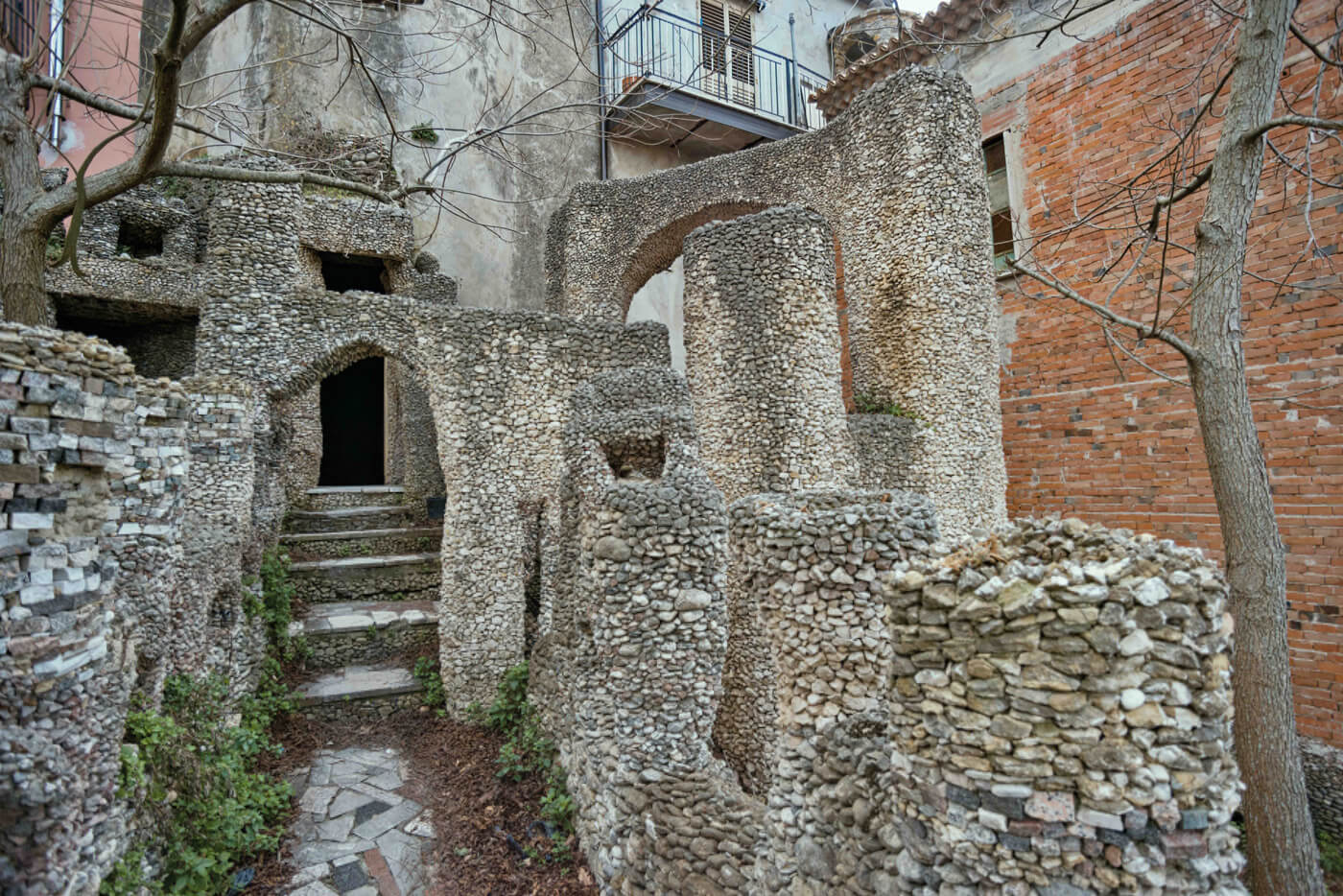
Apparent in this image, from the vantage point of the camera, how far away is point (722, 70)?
13.9 m

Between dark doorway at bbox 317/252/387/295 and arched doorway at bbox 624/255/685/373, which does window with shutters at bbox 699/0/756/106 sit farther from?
dark doorway at bbox 317/252/387/295

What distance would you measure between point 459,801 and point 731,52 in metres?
15.2

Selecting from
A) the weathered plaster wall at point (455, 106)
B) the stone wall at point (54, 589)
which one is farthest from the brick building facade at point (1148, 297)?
the weathered plaster wall at point (455, 106)

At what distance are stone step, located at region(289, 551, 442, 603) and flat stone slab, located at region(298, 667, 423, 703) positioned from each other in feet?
5.13

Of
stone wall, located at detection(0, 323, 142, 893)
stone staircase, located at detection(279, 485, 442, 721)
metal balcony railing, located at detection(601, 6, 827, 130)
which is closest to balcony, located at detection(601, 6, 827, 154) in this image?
metal balcony railing, located at detection(601, 6, 827, 130)

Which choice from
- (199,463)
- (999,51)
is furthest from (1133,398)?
(199,463)

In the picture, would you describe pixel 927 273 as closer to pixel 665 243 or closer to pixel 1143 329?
pixel 1143 329

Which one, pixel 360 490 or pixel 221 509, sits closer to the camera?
pixel 221 509

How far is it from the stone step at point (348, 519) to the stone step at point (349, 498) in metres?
0.30

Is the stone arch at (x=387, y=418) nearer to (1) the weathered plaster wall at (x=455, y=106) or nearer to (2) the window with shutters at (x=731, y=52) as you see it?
(1) the weathered plaster wall at (x=455, y=106)

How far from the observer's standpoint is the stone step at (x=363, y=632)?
8.36 meters

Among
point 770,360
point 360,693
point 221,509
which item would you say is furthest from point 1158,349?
point 221,509

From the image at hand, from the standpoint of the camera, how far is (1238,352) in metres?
4.50

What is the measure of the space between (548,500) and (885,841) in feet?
20.6
